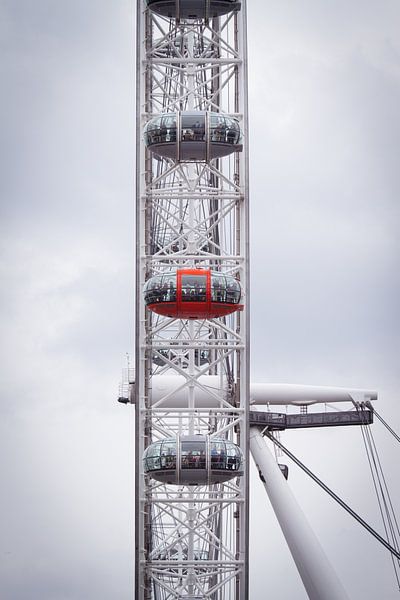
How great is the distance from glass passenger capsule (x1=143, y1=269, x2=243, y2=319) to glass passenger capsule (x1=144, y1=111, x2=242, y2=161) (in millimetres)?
4013

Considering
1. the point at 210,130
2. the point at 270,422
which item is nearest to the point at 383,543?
the point at 270,422

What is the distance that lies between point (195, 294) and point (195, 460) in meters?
5.34

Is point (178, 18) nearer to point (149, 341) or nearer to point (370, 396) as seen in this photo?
point (149, 341)

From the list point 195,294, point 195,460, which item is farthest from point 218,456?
point 195,294

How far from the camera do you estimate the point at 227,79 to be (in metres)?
59.9

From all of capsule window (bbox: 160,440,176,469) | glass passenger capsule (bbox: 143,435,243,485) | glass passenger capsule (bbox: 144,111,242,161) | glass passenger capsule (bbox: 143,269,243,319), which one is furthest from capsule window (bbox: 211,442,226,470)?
glass passenger capsule (bbox: 144,111,242,161)

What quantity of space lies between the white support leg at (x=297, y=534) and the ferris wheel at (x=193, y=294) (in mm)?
54

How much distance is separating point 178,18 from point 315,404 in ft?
67.3

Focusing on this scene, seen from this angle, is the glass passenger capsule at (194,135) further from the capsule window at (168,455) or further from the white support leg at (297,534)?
the white support leg at (297,534)

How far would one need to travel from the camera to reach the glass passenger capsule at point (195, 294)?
178 ft

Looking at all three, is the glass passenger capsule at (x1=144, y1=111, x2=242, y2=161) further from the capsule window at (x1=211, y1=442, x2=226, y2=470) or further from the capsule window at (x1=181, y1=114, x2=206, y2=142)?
the capsule window at (x1=211, y1=442, x2=226, y2=470)

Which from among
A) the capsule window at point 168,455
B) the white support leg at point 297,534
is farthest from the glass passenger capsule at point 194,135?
the white support leg at point 297,534

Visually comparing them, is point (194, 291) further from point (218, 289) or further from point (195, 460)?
point (195, 460)

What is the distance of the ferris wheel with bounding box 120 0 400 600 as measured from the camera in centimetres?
5456
